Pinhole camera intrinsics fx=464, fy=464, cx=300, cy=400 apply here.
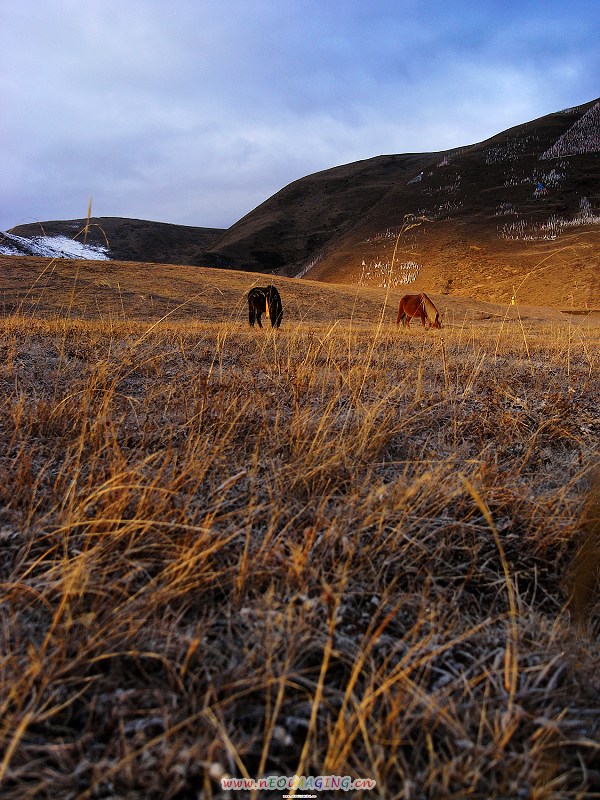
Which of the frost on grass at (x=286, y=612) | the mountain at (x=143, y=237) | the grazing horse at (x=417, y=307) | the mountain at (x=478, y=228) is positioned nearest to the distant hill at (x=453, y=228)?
the mountain at (x=478, y=228)

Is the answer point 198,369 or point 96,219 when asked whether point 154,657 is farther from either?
point 96,219

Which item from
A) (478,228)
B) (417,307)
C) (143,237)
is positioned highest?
(143,237)

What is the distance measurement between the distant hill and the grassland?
441 inches

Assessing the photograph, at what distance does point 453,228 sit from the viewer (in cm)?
3075

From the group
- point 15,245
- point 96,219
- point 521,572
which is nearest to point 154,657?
point 521,572

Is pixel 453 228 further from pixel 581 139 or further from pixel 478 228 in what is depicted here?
pixel 581 139

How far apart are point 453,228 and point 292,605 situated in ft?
110

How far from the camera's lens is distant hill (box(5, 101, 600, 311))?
24844mm

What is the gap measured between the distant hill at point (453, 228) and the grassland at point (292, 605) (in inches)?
441

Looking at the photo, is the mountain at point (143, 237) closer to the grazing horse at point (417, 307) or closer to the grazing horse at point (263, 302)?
the grazing horse at point (417, 307)

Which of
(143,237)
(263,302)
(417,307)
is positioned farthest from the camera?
(143,237)

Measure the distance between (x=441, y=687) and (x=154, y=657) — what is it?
711mm

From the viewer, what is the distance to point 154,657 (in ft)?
3.76

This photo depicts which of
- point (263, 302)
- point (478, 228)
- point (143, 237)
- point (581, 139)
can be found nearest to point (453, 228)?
point (478, 228)
